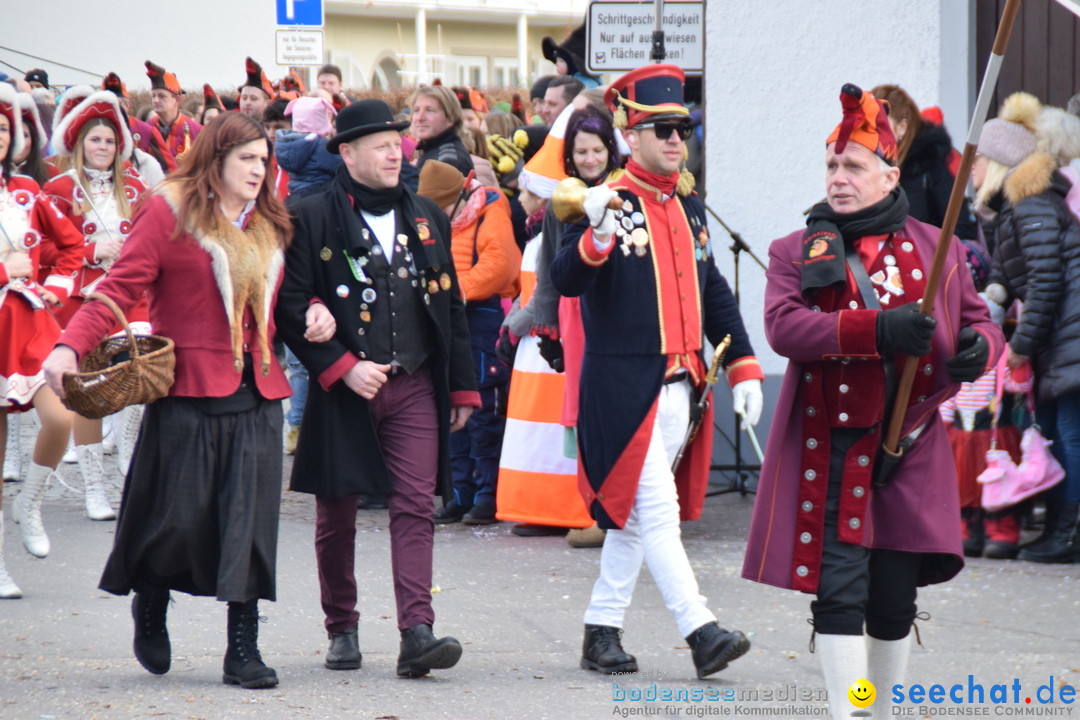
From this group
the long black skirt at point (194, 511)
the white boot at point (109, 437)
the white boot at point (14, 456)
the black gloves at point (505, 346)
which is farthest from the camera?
the white boot at point (109, 437)

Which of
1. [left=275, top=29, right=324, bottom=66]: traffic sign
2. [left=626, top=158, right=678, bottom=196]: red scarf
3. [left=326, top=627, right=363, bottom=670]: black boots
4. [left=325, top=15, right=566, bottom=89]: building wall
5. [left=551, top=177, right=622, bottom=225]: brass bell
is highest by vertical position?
[left=325, top=15, right=566, bottom=89]: building wall

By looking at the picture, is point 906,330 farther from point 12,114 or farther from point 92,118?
point 92,118

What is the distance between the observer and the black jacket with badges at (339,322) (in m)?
5.14

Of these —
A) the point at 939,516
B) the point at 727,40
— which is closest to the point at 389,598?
the point at 939,516

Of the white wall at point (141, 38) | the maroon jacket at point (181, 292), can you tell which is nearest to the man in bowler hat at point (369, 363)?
the maroon jacket at point (181, 292)

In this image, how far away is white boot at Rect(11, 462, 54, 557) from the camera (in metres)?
6.84

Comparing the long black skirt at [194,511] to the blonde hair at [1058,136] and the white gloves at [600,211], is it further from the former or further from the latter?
the blonde hair at [1058,136]

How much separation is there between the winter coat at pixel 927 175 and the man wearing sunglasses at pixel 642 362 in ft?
5.98

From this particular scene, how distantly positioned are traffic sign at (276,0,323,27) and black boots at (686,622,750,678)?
34.3 feet

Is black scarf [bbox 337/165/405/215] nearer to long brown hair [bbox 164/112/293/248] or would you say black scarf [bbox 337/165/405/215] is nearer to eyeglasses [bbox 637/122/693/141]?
long brown hair [bbox 164/112/293/248]

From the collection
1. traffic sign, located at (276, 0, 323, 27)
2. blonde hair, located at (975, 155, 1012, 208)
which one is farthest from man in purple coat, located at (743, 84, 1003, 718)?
traffic sign, located at (276, 0, 323, 27)

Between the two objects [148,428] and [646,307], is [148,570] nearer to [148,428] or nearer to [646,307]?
[148,428]

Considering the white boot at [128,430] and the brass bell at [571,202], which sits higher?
the brass bell at [571,202]

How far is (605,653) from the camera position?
5.14 meters
